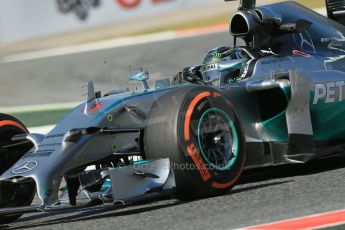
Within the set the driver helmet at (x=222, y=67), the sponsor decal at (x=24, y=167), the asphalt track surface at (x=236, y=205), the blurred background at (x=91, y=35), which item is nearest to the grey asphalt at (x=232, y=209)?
the asphalt track surface at (x=236, y=205)

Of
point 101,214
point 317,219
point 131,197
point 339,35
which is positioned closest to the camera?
point 317,219

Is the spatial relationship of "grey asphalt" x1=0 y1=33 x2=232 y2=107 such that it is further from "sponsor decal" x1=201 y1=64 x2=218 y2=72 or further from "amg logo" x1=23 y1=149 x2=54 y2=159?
"amg logo" x1=23 y1=149 x2=54 y2=159

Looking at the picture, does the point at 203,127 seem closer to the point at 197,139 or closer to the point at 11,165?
the point at 197,139

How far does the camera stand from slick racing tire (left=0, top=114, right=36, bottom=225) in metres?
5.89

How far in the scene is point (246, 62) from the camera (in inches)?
272

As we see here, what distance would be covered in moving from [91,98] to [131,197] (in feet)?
3.49

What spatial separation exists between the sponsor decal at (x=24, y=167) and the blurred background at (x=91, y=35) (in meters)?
9.49

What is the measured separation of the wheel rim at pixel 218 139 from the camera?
18.9ft

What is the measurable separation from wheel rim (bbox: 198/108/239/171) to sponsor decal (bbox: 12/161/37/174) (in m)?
1.16

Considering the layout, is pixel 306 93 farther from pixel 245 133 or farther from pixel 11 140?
pixel 11 140

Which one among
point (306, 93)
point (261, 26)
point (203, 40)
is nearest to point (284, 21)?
point (261, 26)

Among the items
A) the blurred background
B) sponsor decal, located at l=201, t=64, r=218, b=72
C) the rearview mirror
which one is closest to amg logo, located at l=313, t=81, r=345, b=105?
sponsor decal, located at l=201, t=64, r=218, b=72

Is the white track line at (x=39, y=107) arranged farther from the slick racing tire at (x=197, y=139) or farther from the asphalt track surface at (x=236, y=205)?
the slick racing tire at (x=197, y=139)

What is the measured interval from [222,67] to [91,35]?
1297 cm
